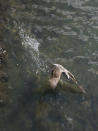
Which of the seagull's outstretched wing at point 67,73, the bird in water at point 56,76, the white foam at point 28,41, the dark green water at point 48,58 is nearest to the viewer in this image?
the dark green water at point 48,58

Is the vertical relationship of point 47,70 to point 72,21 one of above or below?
below

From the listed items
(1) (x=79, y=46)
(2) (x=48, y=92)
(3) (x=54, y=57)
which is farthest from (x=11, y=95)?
(1) (x=79, y=46)

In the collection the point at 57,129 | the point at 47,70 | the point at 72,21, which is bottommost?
the point at 57,129

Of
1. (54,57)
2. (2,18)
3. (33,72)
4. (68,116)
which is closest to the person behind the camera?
(68,116)

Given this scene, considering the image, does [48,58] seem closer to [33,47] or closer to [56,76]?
[33,47]

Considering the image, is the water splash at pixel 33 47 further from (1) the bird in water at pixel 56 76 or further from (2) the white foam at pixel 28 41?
(1) the bird in water at pixel 56 76

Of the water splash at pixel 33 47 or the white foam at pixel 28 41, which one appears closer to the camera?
the water splash at pixel 33 47

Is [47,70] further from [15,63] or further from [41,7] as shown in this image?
[41,7]

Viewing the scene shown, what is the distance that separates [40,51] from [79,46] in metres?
1.79

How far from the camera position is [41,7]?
14422 millimetres

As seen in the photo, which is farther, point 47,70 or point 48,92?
point 47,70

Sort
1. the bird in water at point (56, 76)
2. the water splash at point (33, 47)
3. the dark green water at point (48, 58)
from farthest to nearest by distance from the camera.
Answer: the water splash at point (33, 47) → the bird in water at point (56, 76) → the dark green water at point (48, 58)

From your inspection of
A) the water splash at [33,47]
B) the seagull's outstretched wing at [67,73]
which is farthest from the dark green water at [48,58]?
the seagull's outstretched wing at [67,73]

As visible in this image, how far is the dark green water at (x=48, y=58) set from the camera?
9.25 meters
